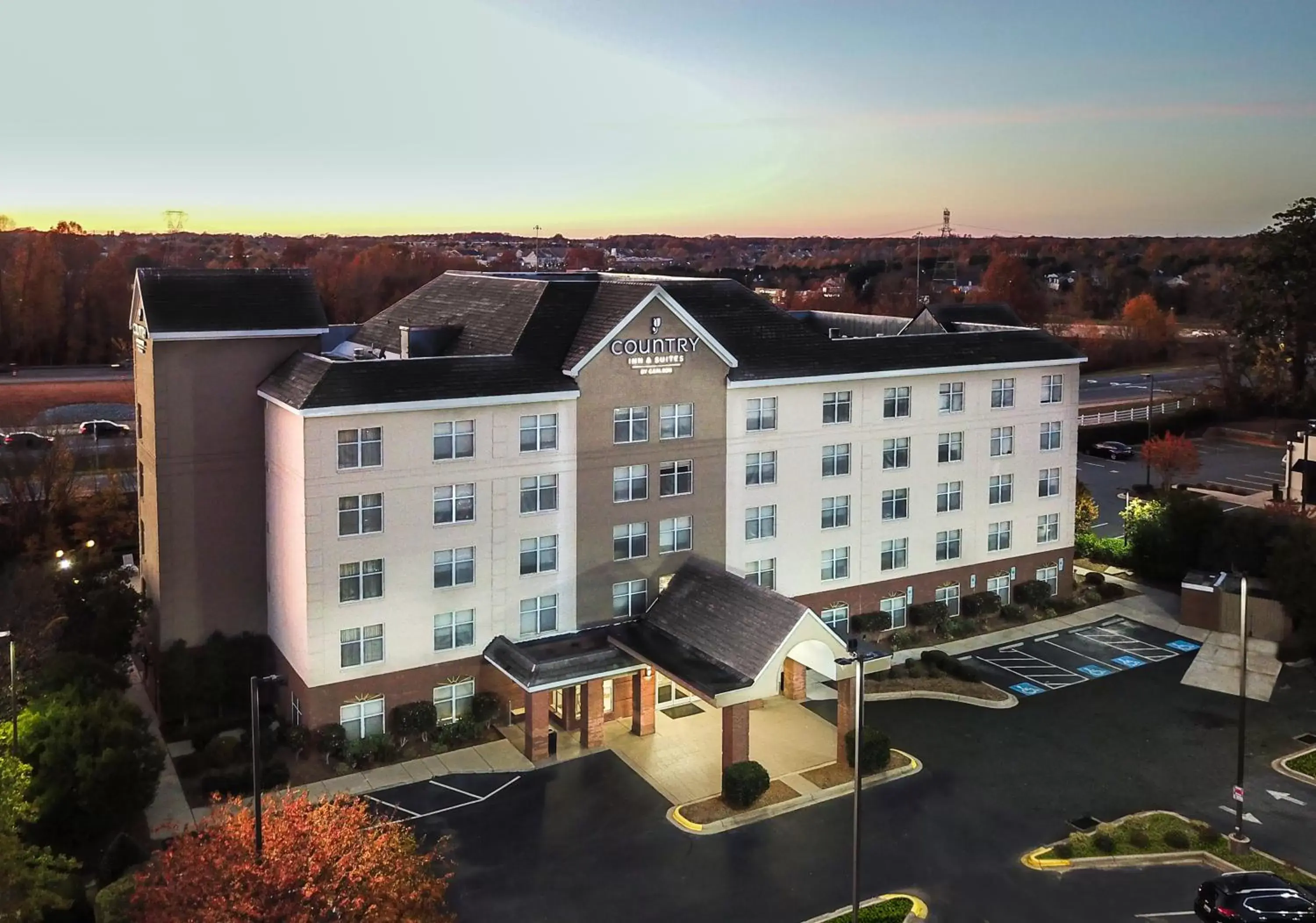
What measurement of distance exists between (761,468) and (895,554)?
831cm

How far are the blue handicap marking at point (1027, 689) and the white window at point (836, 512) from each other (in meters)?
9.42

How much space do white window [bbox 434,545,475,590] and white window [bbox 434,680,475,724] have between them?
11.8 feet

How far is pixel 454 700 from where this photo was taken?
40.2m

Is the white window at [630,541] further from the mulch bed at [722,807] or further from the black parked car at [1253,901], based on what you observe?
the black parked car at [1253,901]

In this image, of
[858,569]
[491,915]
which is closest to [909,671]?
[858,569]

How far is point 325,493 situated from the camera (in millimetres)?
37094

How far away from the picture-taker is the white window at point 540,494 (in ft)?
134

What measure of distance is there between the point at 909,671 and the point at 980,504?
989 cm

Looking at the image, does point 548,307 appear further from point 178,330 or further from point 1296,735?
point 1296,735

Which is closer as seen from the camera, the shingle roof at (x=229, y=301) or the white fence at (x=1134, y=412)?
the shingle roof at (x=229, y=301)

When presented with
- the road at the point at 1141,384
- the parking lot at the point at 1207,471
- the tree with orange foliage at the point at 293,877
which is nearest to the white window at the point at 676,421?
the tree with orange foliage at the point at 293,877

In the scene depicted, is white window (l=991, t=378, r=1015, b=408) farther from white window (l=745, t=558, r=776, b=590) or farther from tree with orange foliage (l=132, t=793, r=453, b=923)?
tree with orange foliage (l=132, t=793, r=453, b=923)

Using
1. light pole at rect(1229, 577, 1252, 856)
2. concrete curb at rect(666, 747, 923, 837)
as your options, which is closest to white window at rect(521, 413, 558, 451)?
concrete curb at rect(666, 747, 923, 837)

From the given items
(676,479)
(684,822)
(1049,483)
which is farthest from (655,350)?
(1049,483)
